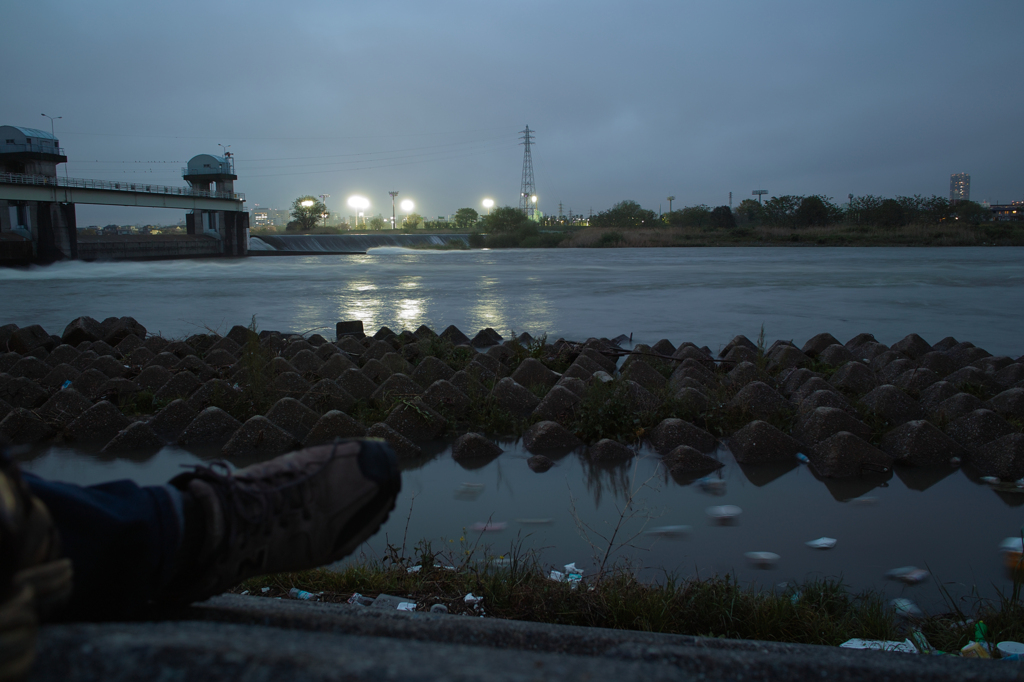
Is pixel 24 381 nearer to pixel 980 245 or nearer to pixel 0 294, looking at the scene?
pixel 0 294

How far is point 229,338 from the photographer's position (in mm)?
6750

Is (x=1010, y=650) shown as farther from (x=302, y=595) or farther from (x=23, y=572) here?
(x=23, y=572)

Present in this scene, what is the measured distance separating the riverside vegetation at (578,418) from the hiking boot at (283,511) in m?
0.82

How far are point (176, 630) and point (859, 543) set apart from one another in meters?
2.87

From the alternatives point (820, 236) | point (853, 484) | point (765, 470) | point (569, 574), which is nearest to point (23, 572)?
point (569, 574)

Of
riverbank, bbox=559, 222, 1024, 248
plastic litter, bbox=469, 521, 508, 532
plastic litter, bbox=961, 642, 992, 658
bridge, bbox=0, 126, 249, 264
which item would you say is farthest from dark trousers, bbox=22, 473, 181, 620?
riverbank, bbox=559, 222, 1024, 248

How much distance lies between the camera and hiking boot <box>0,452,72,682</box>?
0.86m

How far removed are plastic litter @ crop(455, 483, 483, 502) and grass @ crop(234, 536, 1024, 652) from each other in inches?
43.1

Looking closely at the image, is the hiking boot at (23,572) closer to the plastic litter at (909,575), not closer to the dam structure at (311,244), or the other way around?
the plastic litter at (909,575)

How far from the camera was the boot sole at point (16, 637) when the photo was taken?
2.78 feet

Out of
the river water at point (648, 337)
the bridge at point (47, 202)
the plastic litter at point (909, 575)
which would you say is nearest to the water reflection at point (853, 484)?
the river water at point (648, 337)

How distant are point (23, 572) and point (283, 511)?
0.61 m

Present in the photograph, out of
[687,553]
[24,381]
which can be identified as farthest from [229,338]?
[687,553]

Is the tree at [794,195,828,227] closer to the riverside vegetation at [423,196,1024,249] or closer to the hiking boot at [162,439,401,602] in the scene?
the riverside vegetation at [423,196,1024,249]
